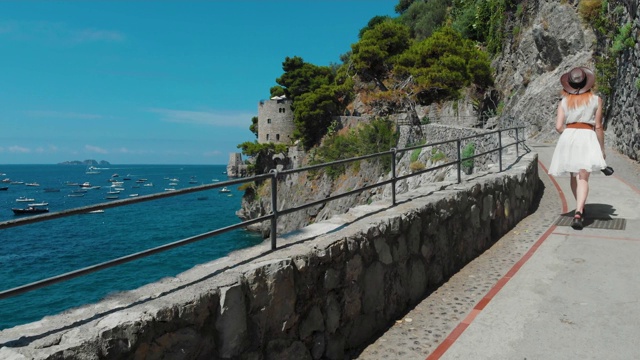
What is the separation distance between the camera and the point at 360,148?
43.1 m

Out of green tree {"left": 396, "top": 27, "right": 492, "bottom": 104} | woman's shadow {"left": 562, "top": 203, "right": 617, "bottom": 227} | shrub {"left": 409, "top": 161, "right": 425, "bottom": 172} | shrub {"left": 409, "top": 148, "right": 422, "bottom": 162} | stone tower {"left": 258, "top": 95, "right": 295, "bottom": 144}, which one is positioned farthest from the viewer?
stone tower {"left": 258, "top": 95, "right": 295, "bottom": 144}

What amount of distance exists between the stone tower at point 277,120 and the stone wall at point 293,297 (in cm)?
6595

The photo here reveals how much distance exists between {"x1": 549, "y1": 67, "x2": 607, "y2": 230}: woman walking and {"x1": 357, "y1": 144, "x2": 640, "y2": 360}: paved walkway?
3.32ft

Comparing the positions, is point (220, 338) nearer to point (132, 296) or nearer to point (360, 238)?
point (132, 296)

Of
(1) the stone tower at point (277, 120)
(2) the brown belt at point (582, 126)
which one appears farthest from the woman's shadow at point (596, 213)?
(1) the stone tower at point (277, 120)

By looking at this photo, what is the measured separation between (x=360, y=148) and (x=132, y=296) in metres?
40.6

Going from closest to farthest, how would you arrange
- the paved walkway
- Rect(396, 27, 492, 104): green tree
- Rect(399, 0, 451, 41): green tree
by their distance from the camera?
the paved walkway → Rect(396, 27, 492, 104): green tree → Rect(399, 0, 451, 41): green tree

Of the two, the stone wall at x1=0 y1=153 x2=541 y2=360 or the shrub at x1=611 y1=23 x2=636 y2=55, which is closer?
the stone wall at x1=0 y1=153 x2=541 y2=360

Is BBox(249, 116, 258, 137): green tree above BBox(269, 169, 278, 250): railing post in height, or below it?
above

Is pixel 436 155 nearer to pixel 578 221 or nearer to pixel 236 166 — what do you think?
pixel 578 221

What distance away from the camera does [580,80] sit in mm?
7371

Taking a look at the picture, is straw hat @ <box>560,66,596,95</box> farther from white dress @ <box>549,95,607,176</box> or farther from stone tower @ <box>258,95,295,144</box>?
stone tower @ <box>258,95,295,144</box>

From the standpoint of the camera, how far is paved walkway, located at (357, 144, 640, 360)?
169 inches

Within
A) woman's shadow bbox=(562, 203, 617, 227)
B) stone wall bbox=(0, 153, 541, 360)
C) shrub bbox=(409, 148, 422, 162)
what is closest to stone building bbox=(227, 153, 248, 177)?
shrub bbox=(409, 148, 422, 162)
